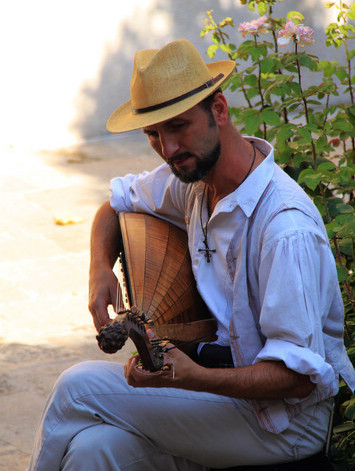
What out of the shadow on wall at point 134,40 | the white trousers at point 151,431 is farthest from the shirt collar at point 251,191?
the shadow on wall at point 134,40

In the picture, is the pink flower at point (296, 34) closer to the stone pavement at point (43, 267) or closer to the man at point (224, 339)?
the man at point (224, 339)

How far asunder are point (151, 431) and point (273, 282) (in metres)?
0.60

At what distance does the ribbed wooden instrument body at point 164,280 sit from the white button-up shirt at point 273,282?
60mm

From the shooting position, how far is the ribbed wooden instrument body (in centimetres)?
228

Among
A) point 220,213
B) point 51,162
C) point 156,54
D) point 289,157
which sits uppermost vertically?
point 156,54

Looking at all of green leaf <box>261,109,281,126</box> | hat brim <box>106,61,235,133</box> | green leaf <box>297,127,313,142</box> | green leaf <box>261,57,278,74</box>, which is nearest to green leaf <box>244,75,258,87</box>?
green leaf <box>261,57,278,74</box>

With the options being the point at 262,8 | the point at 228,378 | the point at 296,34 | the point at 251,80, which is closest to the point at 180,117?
the point at 228,378

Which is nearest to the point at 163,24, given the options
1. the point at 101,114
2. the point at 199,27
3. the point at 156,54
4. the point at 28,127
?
the point at 199,27

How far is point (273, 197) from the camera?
2131 millimetres

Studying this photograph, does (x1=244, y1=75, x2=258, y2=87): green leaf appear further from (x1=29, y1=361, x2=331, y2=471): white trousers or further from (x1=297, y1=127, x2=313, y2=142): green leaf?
(x1=29, y1=361, x2=331, y2=471): white trousers

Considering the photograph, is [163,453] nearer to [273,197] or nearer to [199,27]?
[273,197]

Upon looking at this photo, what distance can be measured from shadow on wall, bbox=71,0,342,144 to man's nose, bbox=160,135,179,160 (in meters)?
5.40

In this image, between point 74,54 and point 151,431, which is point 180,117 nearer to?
point 151,431

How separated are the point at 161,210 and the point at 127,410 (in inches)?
33.1
